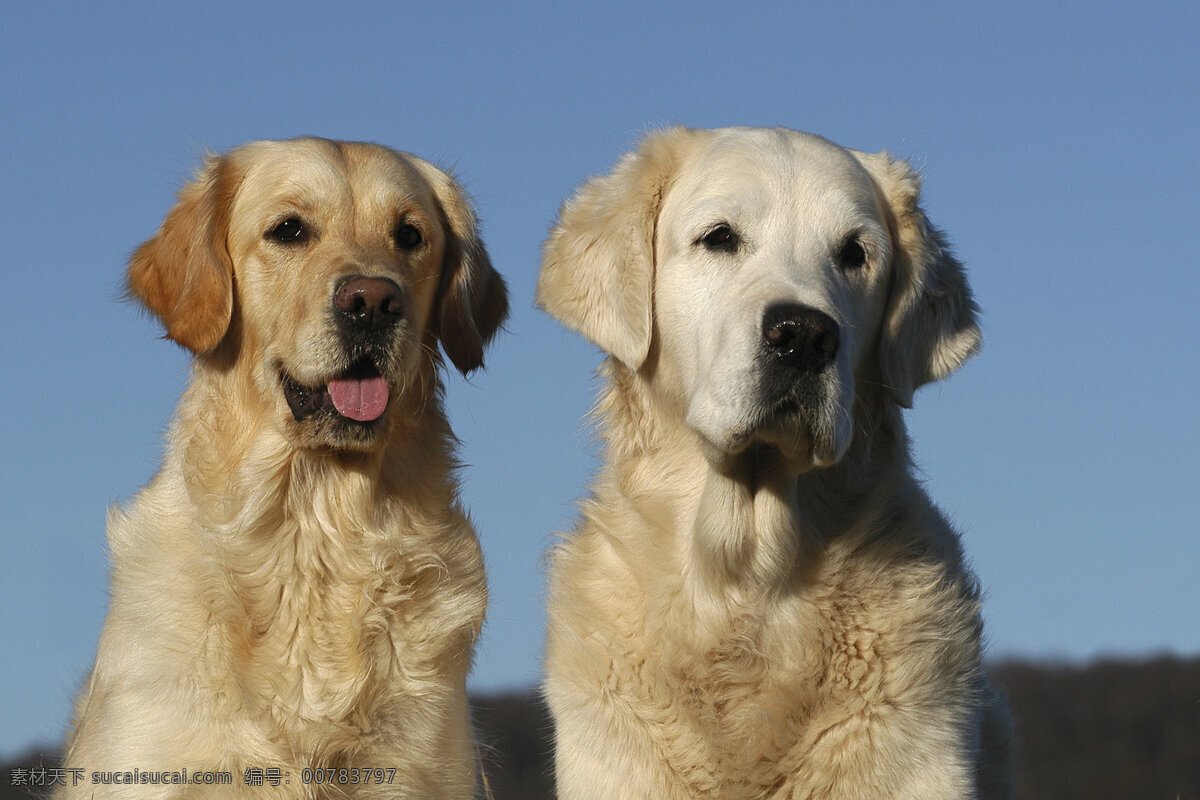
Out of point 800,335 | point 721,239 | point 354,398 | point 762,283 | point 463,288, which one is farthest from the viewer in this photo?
point 463,288

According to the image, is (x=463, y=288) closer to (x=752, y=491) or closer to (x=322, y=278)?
(x=322, y=278)

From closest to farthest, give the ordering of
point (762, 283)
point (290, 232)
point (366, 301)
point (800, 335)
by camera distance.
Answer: point (800, 335) < point (762, 283) < point (366, 301) < point (290, 232)

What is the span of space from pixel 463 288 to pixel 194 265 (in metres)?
1.15

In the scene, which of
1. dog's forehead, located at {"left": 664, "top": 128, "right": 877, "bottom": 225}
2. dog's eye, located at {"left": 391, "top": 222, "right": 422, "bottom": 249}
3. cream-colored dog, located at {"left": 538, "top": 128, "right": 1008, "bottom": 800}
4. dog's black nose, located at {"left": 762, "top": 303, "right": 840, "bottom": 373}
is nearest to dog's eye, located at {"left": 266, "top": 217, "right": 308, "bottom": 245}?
dog's eye, located at {"left": 391, "top": 222, "right": 422, "bottom": 249}

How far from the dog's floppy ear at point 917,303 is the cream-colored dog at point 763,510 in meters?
0.01

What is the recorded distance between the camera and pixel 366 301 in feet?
16.3

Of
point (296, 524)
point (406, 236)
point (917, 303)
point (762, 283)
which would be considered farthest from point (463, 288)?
point (917, 303)

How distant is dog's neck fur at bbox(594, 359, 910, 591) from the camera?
4.50 meters

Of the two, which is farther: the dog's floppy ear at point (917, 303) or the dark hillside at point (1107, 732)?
the dark hillside at point (1107, 732)

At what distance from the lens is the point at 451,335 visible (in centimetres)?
558

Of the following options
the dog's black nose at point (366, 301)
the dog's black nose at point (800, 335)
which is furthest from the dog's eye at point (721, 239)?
the dog's black nose at point (366, 301)

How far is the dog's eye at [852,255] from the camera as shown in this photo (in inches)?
178

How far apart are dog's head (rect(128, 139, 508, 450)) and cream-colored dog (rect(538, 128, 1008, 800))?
83cm

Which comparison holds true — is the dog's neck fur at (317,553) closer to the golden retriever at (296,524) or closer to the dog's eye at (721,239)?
the golden retriever at (296,524)
